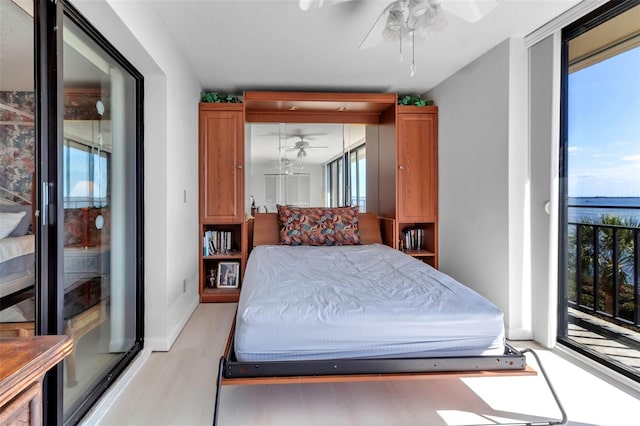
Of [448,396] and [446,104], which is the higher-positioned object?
[446,104]

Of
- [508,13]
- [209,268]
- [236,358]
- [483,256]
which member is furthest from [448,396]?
[209,268]

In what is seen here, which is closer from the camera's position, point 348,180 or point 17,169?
point 17,169

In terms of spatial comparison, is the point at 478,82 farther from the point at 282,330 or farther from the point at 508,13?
the point at 282,330

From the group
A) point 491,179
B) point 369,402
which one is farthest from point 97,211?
point 491,179

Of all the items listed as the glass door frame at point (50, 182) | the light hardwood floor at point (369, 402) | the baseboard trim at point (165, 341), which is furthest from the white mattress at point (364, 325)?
the baseboard trim at point (165, 341)

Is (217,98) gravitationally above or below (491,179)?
above

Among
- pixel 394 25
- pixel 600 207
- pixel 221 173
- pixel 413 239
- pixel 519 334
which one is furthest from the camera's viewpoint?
pixel 413 239

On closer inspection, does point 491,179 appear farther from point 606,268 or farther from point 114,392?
point 114,392

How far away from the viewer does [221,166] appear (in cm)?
386

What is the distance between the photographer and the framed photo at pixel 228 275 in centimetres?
395

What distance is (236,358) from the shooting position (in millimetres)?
1640

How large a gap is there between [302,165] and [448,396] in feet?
10.2

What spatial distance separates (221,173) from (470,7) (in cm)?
278

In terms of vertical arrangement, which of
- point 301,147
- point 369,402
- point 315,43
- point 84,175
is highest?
point 315,43
